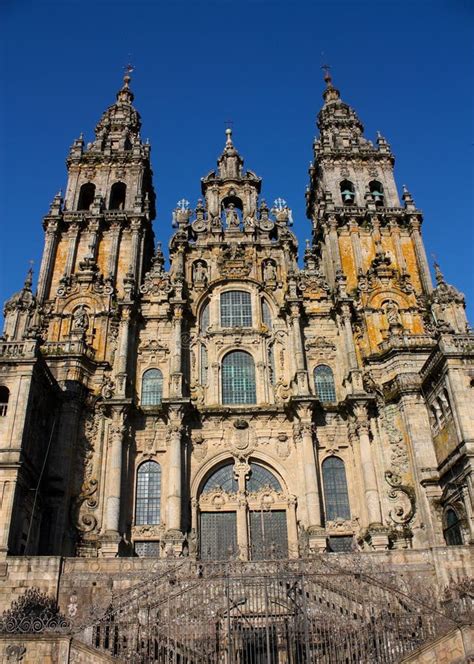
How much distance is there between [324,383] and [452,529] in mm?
8430

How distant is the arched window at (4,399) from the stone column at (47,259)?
8.15 meters

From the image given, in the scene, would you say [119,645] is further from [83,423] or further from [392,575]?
[83,423]

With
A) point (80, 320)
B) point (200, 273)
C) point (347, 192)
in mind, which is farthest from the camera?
point (347, 192)

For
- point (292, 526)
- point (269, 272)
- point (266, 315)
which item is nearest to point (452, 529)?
point (292, 526)

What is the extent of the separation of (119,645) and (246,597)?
3421mm

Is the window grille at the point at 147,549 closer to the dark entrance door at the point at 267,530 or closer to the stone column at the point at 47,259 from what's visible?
the dark entrance door at the point at 267,530

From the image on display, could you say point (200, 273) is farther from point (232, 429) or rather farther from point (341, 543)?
point (341, 543)

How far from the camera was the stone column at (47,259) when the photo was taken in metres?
30.3

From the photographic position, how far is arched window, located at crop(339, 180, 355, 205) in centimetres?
3597

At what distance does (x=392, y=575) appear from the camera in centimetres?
1878

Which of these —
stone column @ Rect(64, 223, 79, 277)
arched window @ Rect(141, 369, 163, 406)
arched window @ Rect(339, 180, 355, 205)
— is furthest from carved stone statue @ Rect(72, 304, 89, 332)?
arched window @ Rect(339, 180, 355, 205)

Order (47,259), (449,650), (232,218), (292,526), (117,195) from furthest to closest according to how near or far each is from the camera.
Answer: (117,195)
(232,218)
(47,259)
(292,526)
(449,650)

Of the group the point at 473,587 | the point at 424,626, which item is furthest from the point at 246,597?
the point at 473,587

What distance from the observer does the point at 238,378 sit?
28422 millimetres
